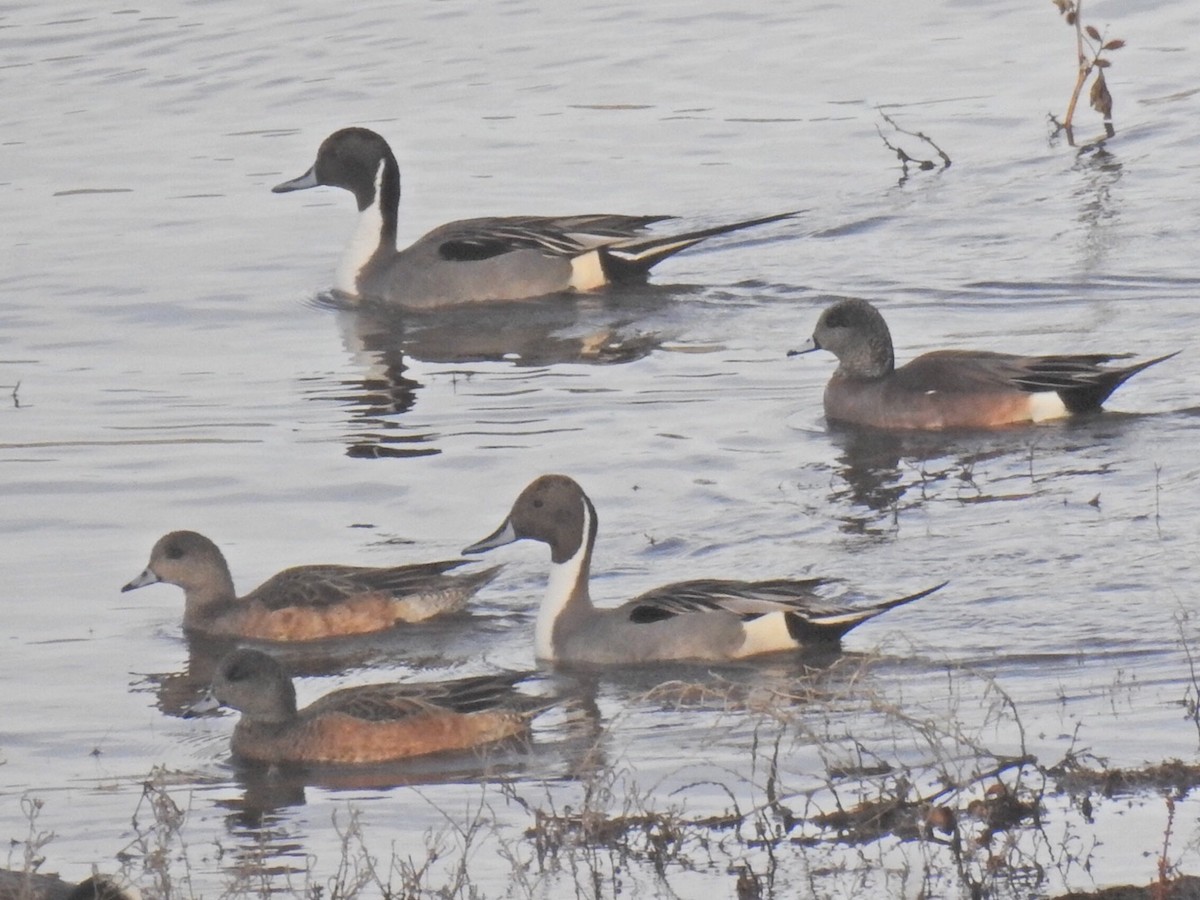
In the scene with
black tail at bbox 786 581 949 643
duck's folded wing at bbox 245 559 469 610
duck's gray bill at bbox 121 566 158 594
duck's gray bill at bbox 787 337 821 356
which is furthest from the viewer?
duck's gray bill at bbox 787 337 821 356

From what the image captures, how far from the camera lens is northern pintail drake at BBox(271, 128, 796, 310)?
13.6 m

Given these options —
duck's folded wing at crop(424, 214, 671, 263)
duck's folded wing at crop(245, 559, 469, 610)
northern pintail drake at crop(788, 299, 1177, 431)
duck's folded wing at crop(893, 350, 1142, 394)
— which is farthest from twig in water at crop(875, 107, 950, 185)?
duck's folded wing at crop(245, 559, 469, 610)

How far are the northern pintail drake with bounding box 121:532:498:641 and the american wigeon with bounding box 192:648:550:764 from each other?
97 cm

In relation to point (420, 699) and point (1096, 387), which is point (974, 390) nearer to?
point (1096, 387)

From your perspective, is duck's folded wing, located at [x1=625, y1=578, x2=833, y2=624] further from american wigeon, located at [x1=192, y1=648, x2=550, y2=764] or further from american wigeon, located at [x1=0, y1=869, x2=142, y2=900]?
american wigeon, located at [x1=0, y1=869, x2=142, y2=900]

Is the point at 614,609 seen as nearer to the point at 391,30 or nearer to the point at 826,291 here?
the point at 826,291

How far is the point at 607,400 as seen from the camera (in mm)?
11133

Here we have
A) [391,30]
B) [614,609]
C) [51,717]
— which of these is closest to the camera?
[51,717]

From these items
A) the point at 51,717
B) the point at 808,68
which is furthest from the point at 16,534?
the point at 808,68

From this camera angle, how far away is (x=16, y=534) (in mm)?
9297

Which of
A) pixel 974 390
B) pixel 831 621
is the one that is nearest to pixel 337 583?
pixel 831 621

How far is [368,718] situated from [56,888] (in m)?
1.95

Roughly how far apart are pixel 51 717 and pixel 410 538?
86.0 inches

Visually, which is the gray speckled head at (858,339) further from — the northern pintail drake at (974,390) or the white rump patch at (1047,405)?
the white rump patch at (1047,405)
